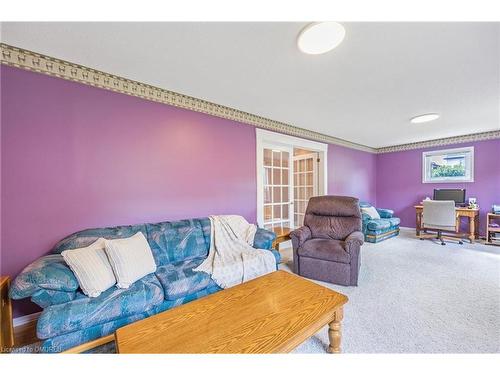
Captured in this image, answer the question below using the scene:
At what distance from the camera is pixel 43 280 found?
4.21 ft

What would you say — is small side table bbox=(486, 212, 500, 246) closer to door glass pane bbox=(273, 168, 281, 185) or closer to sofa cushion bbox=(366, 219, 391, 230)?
sofa cushion bbox=(366, 219, 391, 230)

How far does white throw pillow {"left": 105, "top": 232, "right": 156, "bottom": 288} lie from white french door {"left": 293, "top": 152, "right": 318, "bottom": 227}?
3.33 meters

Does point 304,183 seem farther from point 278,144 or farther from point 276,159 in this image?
point 278,144

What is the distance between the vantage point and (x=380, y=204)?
5762mm

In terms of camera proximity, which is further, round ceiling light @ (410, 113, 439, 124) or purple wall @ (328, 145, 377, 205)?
purple wall @ (328, 145, 377, 205)

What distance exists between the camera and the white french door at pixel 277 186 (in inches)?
139

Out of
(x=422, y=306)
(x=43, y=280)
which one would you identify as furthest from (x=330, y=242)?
(x=43, y=280)

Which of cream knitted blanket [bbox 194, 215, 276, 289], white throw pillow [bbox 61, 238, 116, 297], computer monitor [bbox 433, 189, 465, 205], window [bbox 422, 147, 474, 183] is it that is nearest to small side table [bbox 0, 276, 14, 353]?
white throw pillow [bbox 61, 238, 116, 297]

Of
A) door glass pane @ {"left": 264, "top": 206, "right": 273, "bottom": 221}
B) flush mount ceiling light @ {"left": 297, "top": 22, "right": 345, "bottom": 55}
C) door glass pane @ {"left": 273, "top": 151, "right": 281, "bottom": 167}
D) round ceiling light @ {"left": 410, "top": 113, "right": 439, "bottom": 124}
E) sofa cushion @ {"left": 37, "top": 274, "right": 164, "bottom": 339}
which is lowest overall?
sofa cushion @ {"left": 37, "top": 274, "right": 164, "bottom": 339}

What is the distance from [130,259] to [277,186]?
2.62 m

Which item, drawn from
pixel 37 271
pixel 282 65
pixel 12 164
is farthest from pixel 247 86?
pixel 37 271

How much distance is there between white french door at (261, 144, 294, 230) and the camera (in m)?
3.54

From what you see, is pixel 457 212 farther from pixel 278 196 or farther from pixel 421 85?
pixel 278 196

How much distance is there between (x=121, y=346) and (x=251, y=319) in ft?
2.10
